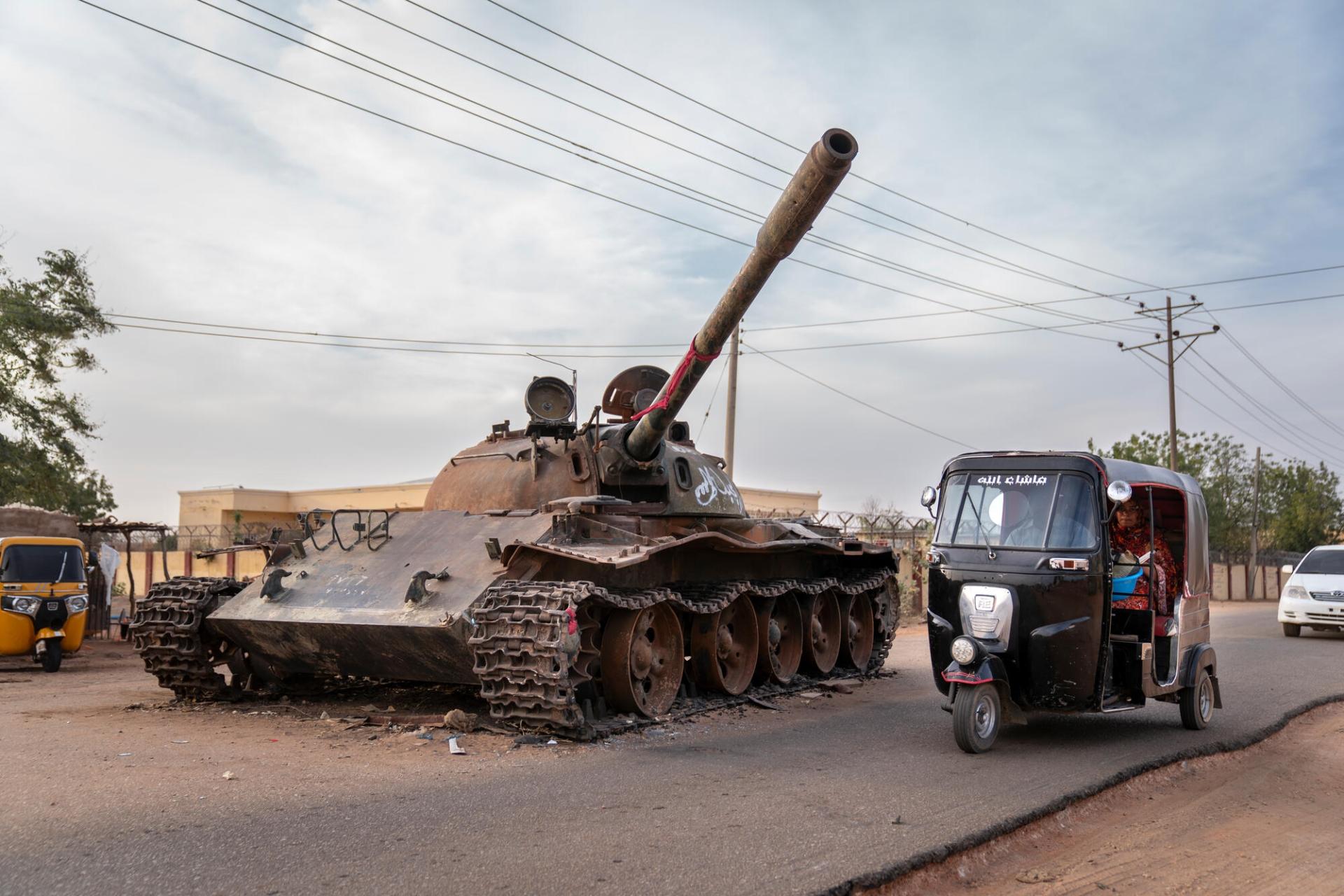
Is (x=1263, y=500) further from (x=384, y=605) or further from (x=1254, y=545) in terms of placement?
(x=384, y=605)

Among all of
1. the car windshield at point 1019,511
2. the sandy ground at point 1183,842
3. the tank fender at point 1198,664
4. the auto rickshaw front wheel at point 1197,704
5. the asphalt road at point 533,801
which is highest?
the car windshield at point 1019,511

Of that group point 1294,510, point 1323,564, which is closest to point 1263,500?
point 1294,510

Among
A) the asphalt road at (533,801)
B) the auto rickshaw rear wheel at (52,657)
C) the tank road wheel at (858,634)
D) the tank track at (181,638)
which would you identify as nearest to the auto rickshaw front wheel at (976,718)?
the asphalt road at (533,801)

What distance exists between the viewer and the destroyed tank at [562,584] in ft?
27.7

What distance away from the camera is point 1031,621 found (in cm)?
830

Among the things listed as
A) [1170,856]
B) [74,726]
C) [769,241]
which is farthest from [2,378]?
[1170,856]

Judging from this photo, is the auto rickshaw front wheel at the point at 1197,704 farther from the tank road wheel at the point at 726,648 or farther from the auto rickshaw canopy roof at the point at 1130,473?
the tank road wheel at the point at 726,648

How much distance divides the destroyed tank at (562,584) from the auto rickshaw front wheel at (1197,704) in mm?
3915

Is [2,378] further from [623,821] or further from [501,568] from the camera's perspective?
[623,821]

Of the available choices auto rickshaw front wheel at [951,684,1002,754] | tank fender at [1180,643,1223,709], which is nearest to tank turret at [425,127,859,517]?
auto rickshaw front wheel at [951,684,1002,754]

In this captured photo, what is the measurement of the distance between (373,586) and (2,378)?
1403 centimetres

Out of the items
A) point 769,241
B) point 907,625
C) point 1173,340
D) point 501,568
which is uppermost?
point 1173,340

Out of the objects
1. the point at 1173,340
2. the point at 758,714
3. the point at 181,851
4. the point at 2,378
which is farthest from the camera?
the point at 1173,340

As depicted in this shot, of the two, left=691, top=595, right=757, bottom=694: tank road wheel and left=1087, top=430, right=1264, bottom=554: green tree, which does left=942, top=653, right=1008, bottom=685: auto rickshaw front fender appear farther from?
left=1087, top=430, right=1264, bottom=554: green tree
